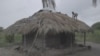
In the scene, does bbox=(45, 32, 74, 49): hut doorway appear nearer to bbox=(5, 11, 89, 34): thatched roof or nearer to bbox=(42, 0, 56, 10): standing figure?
bbox=(5, 11, 89, 34): thatched roof

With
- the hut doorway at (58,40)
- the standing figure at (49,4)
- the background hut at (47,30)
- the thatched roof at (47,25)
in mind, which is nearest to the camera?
the thatched roof at (47,25)

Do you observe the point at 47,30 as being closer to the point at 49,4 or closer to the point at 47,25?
the point at 47,25

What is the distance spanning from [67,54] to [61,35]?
96.6 inches

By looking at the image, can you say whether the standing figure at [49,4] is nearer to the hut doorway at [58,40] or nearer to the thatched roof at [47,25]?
the thatched roof at [47,25]

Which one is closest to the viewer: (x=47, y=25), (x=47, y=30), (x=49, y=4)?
(x=47, y=30)

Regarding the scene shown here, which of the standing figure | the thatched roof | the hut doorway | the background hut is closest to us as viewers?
the thatched roof

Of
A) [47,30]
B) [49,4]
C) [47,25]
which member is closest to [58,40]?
[47,25]

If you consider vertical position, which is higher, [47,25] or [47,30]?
[47,25]

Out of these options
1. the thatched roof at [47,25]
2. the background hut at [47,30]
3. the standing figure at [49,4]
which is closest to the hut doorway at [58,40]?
the background hut at [47,30]

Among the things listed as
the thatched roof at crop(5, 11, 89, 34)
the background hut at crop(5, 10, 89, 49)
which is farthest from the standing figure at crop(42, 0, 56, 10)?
the thatched roof at crop(5, 11, 89, 34)

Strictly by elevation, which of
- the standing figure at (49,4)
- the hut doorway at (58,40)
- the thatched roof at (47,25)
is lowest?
the hut doorway at (58,40)

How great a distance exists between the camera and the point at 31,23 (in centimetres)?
1572

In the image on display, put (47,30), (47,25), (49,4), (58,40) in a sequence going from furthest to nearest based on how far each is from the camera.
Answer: (49,4) → (58,40) → (47,25) → (47,30)

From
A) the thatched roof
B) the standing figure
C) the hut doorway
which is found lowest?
the hut doorway
